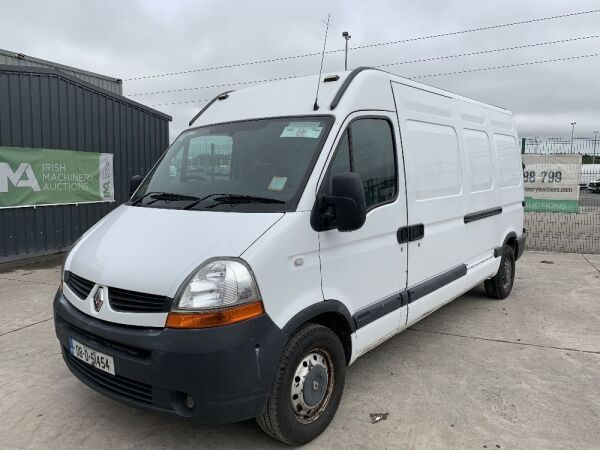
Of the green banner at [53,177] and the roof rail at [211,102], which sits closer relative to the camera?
the roof rail at [211,102]

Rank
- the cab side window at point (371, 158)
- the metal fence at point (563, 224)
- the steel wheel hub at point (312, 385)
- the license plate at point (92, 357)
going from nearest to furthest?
the license plate at point (92, 357), the steel wheel hub at point (312, 385), the cab side window at point (371, 158), the metal fence at point (563, 224)

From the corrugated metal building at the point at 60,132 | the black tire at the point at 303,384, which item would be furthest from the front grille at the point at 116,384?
the corrugated metal building at the point at 60,132

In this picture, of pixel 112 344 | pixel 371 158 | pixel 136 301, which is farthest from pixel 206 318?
pixel 371 158

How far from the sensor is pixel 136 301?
2646 millimetres

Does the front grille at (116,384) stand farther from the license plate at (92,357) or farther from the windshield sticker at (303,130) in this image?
the windshield sticker at (303,130)

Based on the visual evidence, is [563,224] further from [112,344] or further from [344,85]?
[112,344]

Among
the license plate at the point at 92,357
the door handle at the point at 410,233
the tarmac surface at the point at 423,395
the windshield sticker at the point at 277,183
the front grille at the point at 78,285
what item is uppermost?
the windshield sticker at the point at 277,183

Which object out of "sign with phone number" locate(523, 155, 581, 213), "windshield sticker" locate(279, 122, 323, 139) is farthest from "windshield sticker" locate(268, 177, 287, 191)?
"sign with phone number" locate(523, 155, 581, 213)

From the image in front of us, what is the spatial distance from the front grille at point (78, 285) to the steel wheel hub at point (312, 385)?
1356mm

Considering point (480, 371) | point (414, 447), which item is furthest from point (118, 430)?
point (480, 371)

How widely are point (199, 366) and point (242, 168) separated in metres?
1.42

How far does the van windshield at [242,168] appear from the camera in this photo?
306cm

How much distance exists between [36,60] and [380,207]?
11578 mm

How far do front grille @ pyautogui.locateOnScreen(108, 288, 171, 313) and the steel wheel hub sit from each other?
0.89 metres
